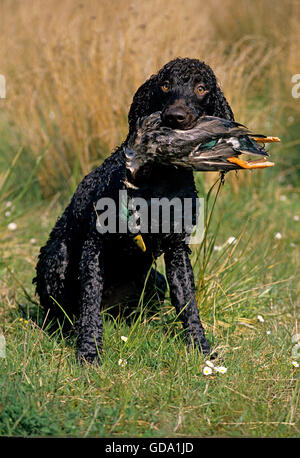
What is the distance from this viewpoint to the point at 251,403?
2.81 metres

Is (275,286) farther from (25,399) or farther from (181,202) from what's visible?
(25,399)

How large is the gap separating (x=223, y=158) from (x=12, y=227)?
263 cm

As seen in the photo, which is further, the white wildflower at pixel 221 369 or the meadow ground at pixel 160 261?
the white wildflower at pixel 221 369

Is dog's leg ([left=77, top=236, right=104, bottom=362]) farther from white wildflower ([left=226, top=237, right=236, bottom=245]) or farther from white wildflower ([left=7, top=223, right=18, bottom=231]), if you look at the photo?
white wildflower ([left=7, top=223, right=18, bottom=231])

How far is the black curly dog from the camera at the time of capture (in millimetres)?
3123

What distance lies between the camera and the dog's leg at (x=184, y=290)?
3.32 metres

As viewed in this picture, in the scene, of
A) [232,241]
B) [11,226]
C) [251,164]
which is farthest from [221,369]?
[11,226]

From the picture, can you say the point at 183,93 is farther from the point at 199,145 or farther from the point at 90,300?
the point at 90,300

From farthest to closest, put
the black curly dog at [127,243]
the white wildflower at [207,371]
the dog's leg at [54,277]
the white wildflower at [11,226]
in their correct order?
the white wildflower at [11,226], the dog's leg at [54,277], the black curly dog at [127,243], the white wildflower at [207,371]

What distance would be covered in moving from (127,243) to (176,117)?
76 cm

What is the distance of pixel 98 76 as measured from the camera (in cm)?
552

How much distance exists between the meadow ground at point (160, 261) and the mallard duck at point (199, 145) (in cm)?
90

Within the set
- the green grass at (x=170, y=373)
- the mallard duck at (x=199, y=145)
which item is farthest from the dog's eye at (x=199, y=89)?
the green grass at (x=170, y=373)

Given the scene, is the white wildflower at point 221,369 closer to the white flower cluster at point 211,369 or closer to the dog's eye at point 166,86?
the white flower cluster at point 211,369
